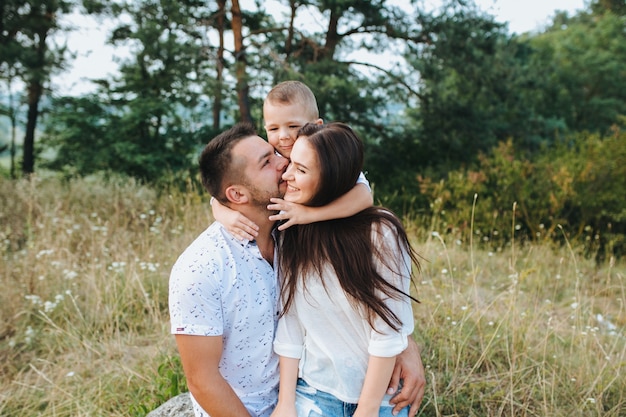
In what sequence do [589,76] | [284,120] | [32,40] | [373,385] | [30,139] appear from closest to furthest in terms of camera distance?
[373,385] < [284,120] < [32,40] < [30,139] < [589,76]

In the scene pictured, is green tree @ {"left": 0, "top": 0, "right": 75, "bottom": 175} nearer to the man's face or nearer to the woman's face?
the man's face

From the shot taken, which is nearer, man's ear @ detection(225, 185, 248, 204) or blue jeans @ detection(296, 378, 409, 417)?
blue jeans @ detection(296, 378, 409, 417)

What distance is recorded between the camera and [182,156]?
1034 centimetres

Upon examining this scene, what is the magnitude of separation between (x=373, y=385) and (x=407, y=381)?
0.21 meters

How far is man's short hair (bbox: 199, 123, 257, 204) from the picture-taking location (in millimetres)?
1967

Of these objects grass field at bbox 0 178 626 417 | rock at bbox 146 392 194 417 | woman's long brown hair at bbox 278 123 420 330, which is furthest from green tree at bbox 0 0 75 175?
woman's long brown hair at bbox 278 123 420 330

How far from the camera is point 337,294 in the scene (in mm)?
1754

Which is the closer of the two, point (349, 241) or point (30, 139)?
point (349, 241)

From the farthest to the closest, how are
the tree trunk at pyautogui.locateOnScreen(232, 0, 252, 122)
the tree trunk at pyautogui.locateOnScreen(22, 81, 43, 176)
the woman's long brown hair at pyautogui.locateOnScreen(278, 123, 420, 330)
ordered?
the tree trunk at pyautogui.locateOnScreen(22, 81, 43, 176), the tree trunk at pyautogui.locateOnScreen(232, 0, 252, 122), the woman's long brown hair at pyautogui.locateOnScreen(278, 123, 420, 330)

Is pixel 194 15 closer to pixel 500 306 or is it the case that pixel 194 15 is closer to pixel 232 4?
pixel 232 4

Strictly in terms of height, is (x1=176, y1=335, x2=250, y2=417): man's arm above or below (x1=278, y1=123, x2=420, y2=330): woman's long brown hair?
below

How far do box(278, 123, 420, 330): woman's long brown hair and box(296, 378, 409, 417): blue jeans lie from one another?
0.33 metres

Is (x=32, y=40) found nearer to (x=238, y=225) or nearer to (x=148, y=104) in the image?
(x=148, y=104)

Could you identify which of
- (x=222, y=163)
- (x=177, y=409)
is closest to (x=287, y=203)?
(x=222, y=163)
